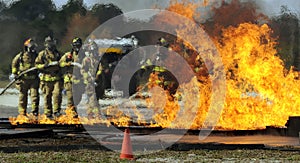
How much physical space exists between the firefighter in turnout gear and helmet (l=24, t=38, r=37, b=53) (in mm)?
951

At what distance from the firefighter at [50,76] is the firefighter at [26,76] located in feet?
0.79

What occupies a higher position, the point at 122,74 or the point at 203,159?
the point at 122,74

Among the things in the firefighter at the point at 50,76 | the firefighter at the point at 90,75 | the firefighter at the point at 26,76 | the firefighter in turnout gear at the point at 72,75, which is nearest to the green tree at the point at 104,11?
the firefighter at the point at 90,75

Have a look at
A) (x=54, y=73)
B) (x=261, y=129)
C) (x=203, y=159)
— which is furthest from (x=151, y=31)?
(x=203, y=159)

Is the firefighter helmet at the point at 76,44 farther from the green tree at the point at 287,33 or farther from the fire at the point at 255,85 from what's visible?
the green tree at the point at 287,33

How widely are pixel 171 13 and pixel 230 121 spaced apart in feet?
14.5

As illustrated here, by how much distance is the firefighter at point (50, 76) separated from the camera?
17.9 meters

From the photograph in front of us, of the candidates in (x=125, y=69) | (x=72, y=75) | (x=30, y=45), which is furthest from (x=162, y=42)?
(x=125, y=69)

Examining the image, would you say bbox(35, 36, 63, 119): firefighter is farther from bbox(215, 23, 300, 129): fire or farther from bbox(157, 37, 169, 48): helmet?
bbox(215, 23, 300, 129): fire

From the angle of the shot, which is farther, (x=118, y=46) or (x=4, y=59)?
(x=118, y=46)

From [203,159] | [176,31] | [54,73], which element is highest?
[176,31]

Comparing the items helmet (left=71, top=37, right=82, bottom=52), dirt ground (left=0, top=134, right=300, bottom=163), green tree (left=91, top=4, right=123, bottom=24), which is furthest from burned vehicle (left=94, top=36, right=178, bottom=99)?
dirt ground (left=0, top=134, right=300, bottom=163)

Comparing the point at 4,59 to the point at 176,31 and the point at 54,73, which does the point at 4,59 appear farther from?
the point at 176,31

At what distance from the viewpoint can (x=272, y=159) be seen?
9805mm
